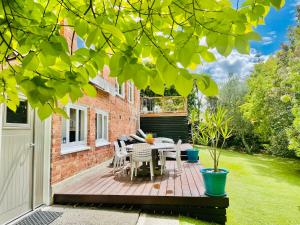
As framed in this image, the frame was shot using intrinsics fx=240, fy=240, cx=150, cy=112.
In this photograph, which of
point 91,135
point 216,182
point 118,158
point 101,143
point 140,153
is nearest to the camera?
point 216,182

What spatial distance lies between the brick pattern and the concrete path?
0.88 metres

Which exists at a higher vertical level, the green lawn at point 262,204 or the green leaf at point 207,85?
the green leaf at point 207,85

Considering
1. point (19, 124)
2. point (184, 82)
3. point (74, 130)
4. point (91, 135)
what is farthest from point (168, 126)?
point (184, 82)

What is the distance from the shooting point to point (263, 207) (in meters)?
6.36

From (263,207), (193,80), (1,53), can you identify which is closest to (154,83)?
(193,80)

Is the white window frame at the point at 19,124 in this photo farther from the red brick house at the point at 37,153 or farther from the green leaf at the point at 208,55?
the green leaf at the point at 208,55

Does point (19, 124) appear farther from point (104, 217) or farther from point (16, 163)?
point (104, 217)

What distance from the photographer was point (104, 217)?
186 inches

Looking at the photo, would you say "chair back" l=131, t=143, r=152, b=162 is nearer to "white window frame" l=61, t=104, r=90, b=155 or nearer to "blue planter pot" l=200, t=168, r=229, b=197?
"white window frame" l=61, t=104, r=90, b=155

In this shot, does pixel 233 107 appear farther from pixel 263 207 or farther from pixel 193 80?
pixel 193 80

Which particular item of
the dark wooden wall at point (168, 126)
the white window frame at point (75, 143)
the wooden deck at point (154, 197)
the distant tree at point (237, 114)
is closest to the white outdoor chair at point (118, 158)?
the white window frame at point (75, 143)

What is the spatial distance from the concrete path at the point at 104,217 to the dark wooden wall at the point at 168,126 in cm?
1348

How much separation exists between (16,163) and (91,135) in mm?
3400

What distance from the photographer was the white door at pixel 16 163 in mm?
4070
